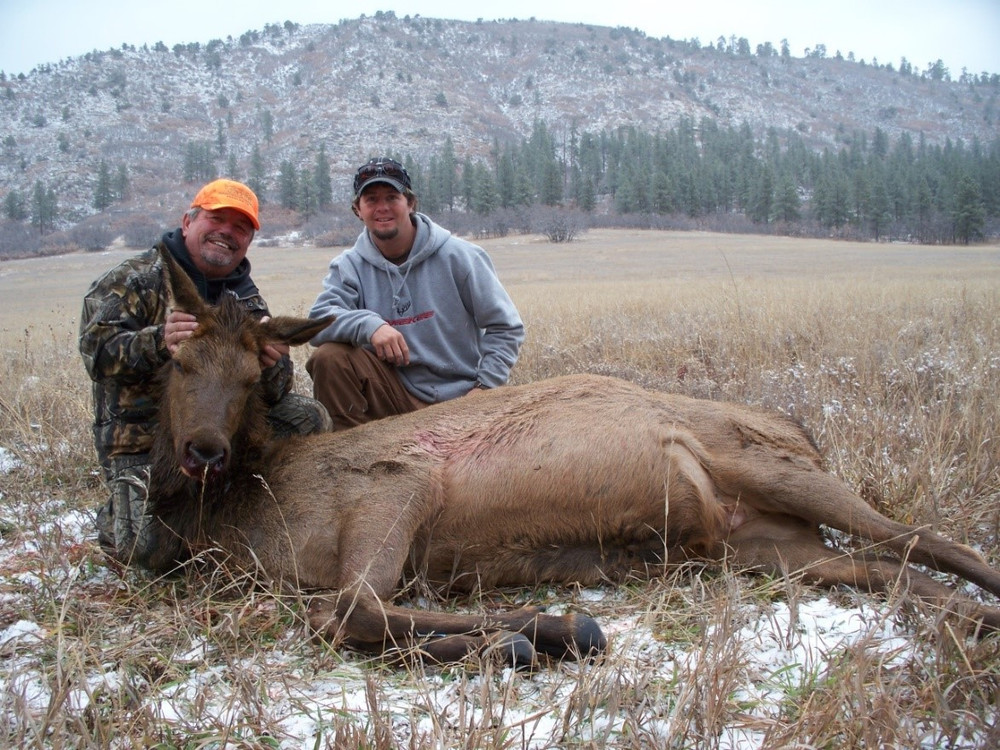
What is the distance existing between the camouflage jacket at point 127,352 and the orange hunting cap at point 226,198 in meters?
0.38

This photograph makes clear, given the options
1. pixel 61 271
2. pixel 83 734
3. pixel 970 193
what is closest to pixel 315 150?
pixel 61 271

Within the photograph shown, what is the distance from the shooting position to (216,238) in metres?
4.90

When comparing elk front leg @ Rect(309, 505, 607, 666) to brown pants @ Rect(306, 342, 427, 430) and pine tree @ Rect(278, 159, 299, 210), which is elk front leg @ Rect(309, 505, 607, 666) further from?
pine tree @ Rect(278, 159, 299, 210)

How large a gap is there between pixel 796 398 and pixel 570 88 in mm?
202003

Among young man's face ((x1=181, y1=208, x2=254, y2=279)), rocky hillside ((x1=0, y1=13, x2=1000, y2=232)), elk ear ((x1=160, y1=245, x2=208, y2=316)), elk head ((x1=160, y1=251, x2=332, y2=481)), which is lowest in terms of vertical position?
elk head ((x1=160, y1=251, x2=332, y2=481))

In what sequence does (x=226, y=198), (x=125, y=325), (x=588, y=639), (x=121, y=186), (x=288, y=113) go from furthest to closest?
(x=288, y=113), (x=121, y=186), (x=226, y=198), (x=125, y=325), (x=588, y=639)

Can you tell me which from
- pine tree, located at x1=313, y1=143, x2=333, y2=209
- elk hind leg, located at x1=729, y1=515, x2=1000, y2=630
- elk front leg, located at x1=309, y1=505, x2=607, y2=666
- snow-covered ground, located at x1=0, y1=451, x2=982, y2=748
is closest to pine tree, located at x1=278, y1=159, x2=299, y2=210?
pine tree, located at x1=313, y1=143, x2=333, y2=209

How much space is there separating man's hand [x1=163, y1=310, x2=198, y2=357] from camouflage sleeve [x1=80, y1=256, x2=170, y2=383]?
23 centimetres

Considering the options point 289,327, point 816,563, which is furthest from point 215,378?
point 816,563

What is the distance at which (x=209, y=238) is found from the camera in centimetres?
489

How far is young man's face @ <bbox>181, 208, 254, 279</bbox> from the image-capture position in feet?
16.0

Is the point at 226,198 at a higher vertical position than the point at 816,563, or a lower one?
higher

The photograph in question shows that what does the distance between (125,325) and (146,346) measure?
1.57 feet

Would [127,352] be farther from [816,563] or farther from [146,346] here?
[816,563]
